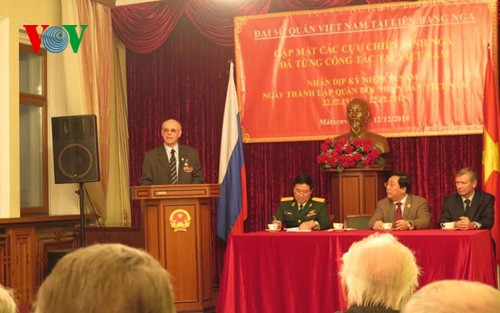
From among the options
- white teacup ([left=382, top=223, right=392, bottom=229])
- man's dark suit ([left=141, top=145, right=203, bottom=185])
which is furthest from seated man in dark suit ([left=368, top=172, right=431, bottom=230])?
man's dark suit ([left=141, top=145, right=203, bottom=185])

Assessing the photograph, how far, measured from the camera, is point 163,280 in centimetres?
126

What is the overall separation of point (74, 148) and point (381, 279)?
5.04 metres

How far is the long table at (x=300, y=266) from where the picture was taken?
552cm

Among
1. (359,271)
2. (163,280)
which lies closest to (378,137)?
(359,271)

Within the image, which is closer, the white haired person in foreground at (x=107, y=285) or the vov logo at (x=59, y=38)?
the white haired person in foreground at (x=107, y=285)

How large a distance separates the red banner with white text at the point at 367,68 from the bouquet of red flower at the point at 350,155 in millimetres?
647

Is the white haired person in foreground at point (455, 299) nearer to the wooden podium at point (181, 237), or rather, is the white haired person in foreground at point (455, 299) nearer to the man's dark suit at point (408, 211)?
the wooden podium at point (181, 237)

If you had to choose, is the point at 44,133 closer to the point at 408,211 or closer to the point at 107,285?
the point at 408,211

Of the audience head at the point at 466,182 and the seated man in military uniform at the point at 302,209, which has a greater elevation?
the audience head at the point at 466,182

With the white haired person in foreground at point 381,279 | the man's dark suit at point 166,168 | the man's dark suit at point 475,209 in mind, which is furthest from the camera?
the man's dark suit at point 166,168

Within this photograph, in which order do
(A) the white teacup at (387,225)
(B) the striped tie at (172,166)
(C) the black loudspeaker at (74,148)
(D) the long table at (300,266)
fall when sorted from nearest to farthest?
(D) the long table at (300,266)
(A) the white teacup at (387,225)
(B) the striped tie at (172,166)
(C) the black loudspeaker at (74,148)

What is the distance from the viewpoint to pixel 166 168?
684 centimetres

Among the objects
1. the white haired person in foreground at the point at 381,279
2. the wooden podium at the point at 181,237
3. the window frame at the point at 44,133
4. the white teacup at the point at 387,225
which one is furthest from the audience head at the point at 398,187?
the white haired person in foreground at the point at 381,279

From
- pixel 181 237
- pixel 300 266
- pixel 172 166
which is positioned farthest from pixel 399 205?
pixel 172 166
